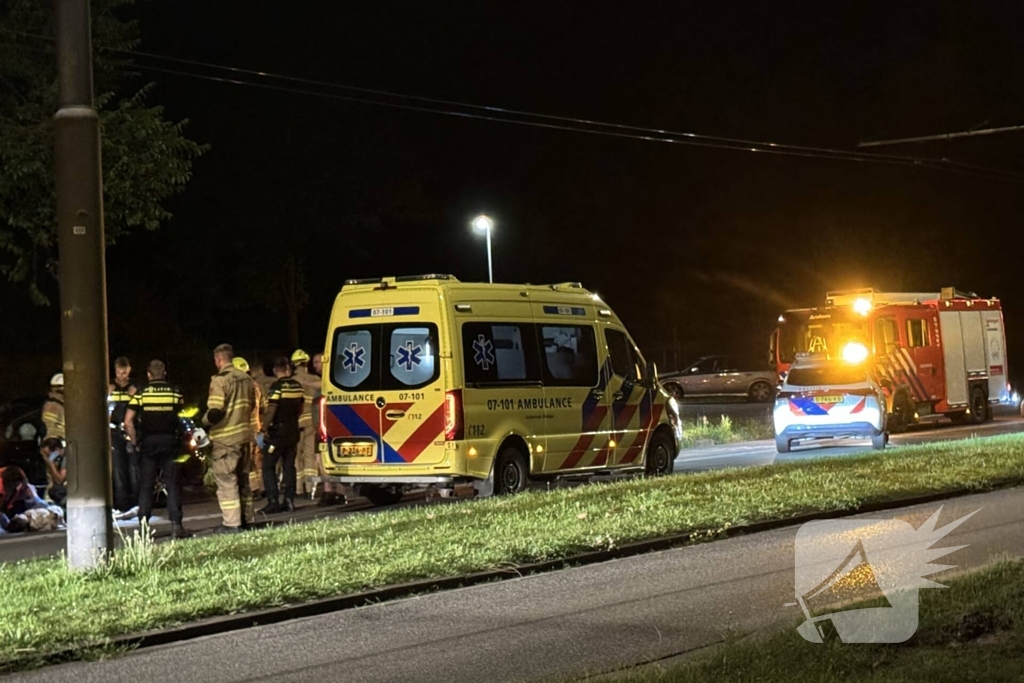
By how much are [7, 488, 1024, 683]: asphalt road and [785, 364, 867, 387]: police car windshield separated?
1038 cm

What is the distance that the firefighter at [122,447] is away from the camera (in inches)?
615

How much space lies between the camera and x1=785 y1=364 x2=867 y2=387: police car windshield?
844 inches

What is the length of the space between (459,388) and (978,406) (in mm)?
17756

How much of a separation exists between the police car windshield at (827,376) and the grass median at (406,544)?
15.0 ft

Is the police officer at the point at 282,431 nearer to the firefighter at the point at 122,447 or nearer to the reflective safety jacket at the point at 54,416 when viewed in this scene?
the firefighter at the point at 122,447

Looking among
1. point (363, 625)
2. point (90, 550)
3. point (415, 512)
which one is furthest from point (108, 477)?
point (415, 512)

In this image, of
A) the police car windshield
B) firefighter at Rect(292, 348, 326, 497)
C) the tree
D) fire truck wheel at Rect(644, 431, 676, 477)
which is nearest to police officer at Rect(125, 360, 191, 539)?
firefighter at Rect(292, 348, 326, 497)

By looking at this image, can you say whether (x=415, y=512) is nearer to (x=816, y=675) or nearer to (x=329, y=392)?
(x=329, y=392)

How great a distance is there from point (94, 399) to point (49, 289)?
17.8m

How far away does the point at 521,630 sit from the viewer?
8.45 metres

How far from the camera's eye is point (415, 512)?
13.8 m

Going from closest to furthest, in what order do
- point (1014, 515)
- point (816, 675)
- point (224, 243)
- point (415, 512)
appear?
1. point (816, 675)
2. point (1014, 515)
3. point (415, 512)
4. point (224, 243)

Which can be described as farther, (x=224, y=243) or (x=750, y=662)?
(x=224, y=243)

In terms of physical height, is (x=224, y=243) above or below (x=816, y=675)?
above
